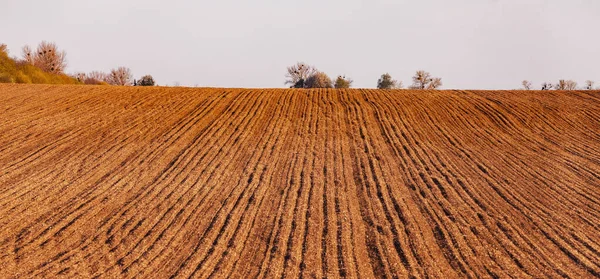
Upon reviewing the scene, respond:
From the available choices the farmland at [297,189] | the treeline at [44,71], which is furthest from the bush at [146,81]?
the farmland at [297,189]

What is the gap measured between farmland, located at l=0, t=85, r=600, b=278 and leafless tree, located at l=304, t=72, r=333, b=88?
34.7m

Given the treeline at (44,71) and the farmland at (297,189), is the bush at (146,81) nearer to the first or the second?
the treeline at (44,71)

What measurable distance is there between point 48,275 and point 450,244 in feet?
26.6

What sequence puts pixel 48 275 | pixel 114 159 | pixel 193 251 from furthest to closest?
1. pixel 114 159
2. pixel 193 251
3. pixel 48 275

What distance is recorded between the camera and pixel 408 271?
10.6 meters

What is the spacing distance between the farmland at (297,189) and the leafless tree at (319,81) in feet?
114

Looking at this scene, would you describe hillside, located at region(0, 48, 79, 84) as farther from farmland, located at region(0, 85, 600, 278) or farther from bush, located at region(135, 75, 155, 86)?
farmland, located at region(0, 85, 600, 278)

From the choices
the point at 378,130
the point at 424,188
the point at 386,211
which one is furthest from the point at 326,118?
the point at 386,211

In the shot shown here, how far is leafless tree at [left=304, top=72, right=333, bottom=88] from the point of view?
205 ft

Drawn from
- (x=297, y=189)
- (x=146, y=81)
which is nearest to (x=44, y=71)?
(x=146, y=81)

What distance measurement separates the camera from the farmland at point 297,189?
36.5 feet

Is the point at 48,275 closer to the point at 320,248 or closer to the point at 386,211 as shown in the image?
the point at 320,248

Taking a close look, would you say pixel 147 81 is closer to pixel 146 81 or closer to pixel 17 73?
pixel 146 81

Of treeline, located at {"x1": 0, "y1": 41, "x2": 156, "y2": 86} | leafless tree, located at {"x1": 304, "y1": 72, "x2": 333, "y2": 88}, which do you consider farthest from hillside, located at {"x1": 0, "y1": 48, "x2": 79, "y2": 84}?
leafless tree, located at {"x1": 304, "y1": 72, "x2": 333, "y2": 88}
